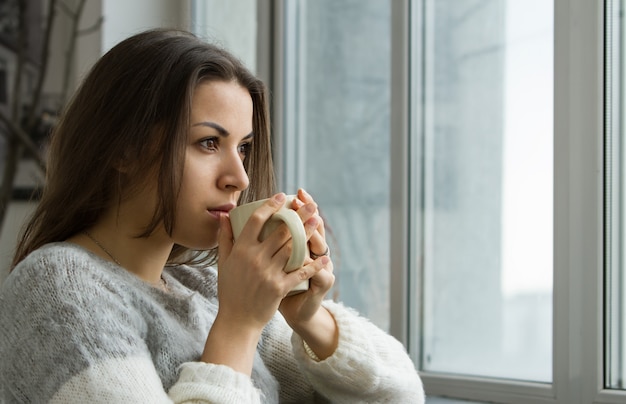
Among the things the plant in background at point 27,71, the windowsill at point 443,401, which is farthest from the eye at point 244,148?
the plant in background at point 27,71

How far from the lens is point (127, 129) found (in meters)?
0.98

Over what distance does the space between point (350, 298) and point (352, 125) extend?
15.3 inches

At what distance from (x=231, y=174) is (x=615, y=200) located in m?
0.71

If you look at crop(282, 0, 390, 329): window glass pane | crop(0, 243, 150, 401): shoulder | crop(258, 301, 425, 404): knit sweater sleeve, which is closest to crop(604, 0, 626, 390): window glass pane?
crop(258, 301, 425, 404): knit sweater sleeve

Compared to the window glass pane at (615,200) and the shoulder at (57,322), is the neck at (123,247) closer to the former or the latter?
the shoulder at (57,322)

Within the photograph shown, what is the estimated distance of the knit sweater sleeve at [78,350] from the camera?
843 mm

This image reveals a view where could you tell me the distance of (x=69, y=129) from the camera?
3.40 feet

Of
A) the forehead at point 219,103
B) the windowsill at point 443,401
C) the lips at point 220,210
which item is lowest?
the windowsill at point 443,401

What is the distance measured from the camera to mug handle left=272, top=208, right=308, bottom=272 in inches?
36.5

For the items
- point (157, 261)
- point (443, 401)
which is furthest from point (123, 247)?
point (443, 401)

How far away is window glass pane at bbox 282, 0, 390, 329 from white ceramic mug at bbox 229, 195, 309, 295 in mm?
752

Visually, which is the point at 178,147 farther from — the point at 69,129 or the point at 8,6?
the point at 8,6

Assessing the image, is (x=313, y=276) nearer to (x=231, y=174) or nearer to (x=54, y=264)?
(x=231, y=174)

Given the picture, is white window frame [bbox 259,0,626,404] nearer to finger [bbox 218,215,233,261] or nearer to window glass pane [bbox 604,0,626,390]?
window glass pane [bbox 604,0,626,390]
